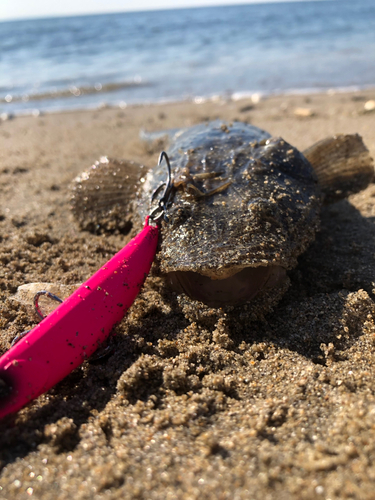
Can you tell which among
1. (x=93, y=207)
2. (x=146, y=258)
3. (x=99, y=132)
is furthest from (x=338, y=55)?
(x=146, y=258)

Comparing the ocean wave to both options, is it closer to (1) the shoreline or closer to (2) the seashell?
(1) the shoreline

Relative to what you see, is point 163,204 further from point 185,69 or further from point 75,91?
point 185,69

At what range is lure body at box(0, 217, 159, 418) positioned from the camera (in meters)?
1.66

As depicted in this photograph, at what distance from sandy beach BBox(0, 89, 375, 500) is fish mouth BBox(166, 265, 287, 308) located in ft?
0.51

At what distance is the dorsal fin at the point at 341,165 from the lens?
132 inches

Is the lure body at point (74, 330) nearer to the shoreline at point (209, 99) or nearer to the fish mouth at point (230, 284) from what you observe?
the fish mouth at point (230, 284)

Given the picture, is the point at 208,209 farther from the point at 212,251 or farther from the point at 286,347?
the point at 286,347

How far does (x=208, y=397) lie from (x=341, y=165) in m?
2.55

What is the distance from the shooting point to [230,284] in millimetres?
2385

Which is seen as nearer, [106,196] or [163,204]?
[163,204]

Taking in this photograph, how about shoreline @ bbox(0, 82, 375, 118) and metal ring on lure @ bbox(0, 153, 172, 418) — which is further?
shoreline @ bbox(0, 82, 375, 118)

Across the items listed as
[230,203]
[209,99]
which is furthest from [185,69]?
[230,203]

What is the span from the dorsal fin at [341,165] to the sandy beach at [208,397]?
291 millimetres

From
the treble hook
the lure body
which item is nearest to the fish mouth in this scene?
the lure body
